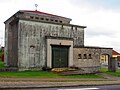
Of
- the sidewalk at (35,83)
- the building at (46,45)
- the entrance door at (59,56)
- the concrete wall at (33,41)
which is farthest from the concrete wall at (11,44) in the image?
the sidewalk at (35,83)

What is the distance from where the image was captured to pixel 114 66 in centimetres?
3659

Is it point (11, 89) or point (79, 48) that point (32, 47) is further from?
point (11, 89)

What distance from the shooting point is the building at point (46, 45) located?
29656 millimetres

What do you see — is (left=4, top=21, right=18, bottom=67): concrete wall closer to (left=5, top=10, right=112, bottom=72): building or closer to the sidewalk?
(left=5, top=10, right=112, bottom=72): building

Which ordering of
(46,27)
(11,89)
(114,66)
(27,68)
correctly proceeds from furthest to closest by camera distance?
(114,66) → (46,27) → (27,68) → (11,89)

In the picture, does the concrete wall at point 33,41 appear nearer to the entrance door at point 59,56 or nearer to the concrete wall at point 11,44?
the entrance door at point 59,56

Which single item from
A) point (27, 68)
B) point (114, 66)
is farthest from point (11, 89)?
point (114, 66)

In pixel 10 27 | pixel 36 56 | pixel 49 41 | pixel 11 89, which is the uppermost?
pixel 10 27

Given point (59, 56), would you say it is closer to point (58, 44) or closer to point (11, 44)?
point (58, 44)

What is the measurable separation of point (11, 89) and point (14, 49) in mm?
16981

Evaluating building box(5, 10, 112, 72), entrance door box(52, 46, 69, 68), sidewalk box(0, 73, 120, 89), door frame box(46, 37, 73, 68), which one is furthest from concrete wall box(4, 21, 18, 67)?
sidewalk box(0, 73, 120, 89)

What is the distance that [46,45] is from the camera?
3133 cm

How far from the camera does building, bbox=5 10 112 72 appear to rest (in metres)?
29.7

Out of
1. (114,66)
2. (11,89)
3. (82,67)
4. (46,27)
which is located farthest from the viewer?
(114,66)
